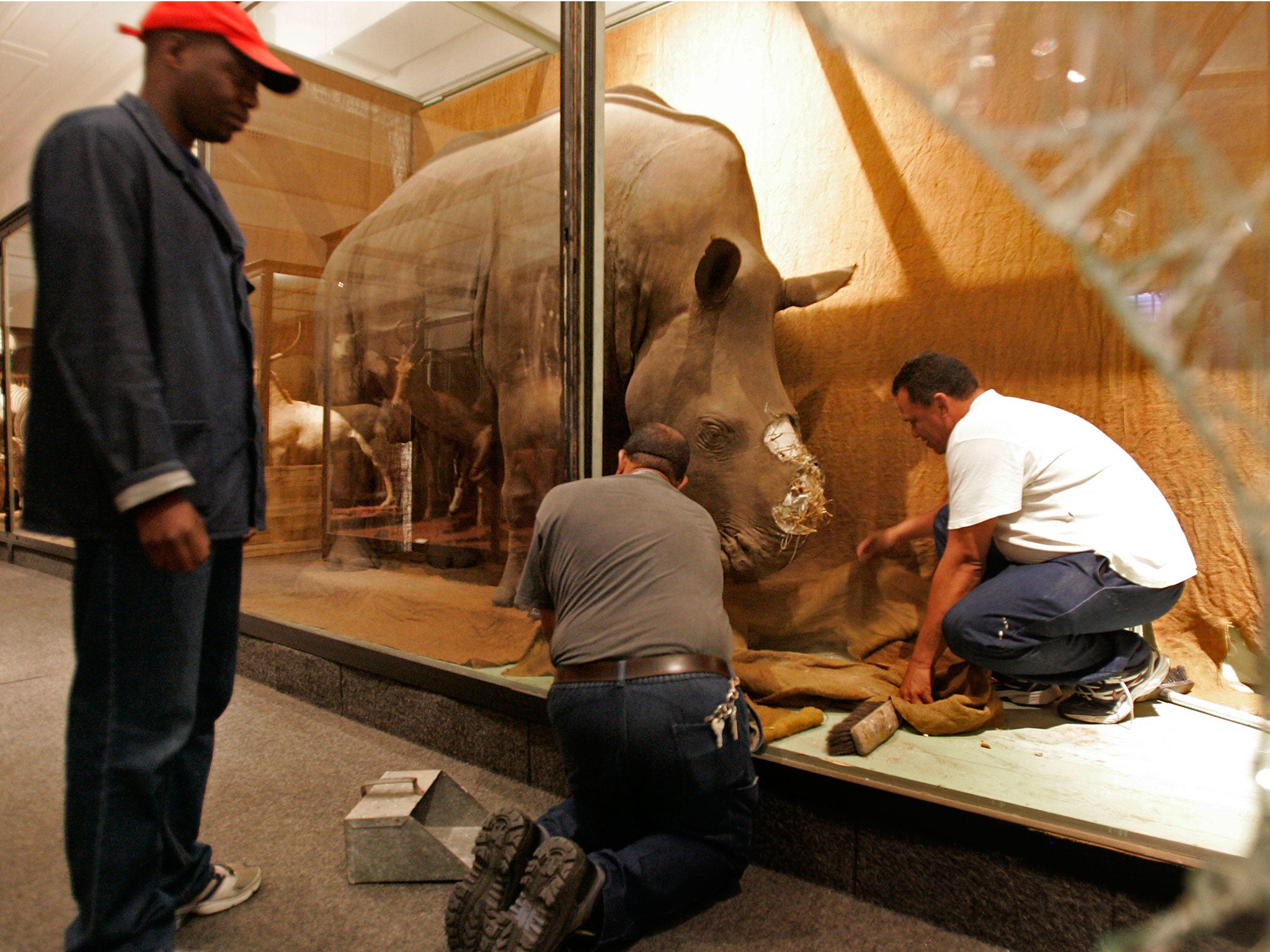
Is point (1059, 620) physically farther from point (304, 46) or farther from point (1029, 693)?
point (304, 46)

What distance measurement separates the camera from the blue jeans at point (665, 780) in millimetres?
1977

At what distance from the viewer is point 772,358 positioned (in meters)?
3.50

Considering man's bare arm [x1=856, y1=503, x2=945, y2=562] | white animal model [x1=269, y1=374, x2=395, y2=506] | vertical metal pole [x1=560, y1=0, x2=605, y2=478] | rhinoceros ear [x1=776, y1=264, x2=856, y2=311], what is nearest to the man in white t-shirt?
man's bare arm [x1=856, y1=503, x2=945, y2=562]

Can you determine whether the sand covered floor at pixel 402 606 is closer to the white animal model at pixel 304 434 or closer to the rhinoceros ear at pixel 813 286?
the white animal model at pixel 304 434

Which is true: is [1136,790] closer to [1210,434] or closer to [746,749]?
[746,749]

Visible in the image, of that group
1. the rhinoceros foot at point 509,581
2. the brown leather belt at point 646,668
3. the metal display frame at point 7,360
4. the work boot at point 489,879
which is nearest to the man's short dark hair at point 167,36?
the metal display frame at point 7,360

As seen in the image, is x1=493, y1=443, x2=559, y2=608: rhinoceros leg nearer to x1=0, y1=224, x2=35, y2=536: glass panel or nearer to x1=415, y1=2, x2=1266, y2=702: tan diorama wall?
x1=415, y1=2, x2=1266, y2=702: tan diorama wall

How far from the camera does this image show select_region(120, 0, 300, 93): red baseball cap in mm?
1404

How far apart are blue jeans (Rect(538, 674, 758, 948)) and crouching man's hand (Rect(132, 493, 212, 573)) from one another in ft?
3.41

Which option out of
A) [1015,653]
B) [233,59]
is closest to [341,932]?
[233,59]

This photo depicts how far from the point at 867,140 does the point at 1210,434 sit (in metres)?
3.28

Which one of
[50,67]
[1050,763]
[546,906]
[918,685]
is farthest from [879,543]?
[50,67]

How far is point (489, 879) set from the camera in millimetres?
1826

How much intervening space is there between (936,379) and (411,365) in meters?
2.14
